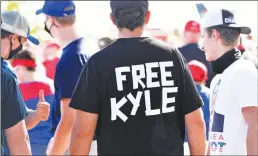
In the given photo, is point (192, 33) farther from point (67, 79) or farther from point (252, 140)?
point (252, 140)

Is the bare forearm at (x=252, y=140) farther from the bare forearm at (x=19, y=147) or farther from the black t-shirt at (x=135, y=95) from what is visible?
the bare forearm at (x=19, y=147)

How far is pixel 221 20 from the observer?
171 inches

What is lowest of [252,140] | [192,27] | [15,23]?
[252,140]

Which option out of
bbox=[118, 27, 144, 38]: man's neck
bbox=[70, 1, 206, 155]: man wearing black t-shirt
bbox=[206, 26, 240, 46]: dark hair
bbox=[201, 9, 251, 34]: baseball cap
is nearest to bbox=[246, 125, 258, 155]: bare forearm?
bbox=[70, 1, 206, 155]: man wearing black t-shirt

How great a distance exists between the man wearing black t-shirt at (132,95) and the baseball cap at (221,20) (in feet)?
3.46

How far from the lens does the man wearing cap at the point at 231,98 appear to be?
3.86m

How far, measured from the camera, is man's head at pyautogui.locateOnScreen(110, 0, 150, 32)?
3.35 m

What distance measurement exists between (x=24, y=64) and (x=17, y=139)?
2.52m

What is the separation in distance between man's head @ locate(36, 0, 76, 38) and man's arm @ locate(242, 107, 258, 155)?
1.82 m

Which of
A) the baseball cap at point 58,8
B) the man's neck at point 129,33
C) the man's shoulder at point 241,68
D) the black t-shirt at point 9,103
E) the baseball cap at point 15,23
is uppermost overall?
the baseball cap at point 58,8

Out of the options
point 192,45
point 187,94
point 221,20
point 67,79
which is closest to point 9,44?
point 67,79

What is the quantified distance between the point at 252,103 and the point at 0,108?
1519 millimetres

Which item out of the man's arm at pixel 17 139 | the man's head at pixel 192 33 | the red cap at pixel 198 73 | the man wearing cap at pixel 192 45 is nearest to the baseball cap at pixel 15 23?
the man's arm at pixel 17 139

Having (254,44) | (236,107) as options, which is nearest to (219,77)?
(236,107)
